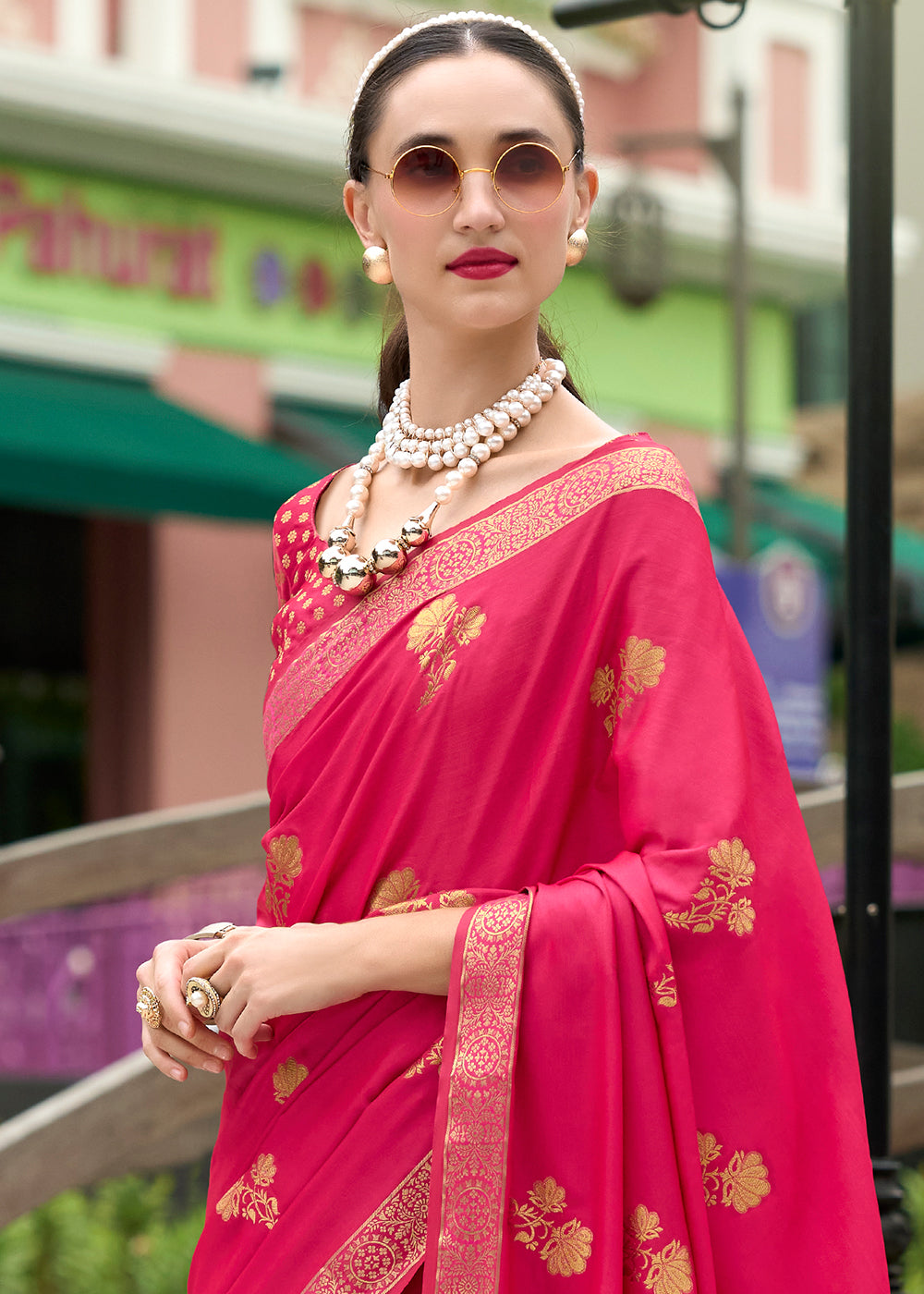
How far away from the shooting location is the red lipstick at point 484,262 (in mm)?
1695


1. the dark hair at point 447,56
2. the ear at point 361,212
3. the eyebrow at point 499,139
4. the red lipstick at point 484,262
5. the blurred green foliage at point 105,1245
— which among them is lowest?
the blurred green foliage at point 105,1245

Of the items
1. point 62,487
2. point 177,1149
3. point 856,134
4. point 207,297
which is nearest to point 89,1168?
point 177,1149

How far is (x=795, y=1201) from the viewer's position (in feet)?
5.11

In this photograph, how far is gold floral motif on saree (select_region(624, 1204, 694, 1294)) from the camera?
1.49 metres

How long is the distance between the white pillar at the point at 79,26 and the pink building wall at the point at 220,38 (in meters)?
0.56

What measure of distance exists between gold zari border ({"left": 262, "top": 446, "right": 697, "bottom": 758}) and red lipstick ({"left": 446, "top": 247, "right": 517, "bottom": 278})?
8.5 inches

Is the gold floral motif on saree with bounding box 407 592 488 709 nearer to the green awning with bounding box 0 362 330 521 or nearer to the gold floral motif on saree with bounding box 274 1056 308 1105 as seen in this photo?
the gold floral motif on saree with bounding box 274 1056 308 1105

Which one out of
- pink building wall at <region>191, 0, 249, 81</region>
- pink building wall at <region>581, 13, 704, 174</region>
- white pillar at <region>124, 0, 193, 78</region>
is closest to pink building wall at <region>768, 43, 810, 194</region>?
pink building wall at <region>581, 13, 704, 174</region>

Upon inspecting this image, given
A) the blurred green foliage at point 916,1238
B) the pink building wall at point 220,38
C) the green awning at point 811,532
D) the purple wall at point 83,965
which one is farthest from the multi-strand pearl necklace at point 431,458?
the pink building wall at point 220,38

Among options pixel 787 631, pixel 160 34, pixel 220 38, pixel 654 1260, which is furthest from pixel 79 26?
pixel 654 1260

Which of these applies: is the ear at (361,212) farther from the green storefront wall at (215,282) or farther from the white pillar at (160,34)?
the white pillar at (160,34)

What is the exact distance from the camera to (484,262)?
1.70m

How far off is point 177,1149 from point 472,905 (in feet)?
7.43

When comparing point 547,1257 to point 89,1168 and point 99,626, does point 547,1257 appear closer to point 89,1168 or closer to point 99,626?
point 89,1168
